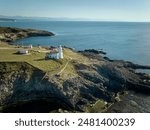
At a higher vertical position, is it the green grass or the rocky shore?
the green grass

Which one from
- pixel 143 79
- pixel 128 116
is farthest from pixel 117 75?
pixel 128 116

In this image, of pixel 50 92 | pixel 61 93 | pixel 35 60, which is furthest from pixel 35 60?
pixel 61 93

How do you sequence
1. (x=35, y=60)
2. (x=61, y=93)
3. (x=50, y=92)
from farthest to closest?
(x=35, y=60) < (x=50, y=92) < (x=61, y=93)

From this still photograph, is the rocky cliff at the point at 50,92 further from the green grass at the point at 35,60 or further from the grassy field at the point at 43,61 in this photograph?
the green grass at the point at 35,60

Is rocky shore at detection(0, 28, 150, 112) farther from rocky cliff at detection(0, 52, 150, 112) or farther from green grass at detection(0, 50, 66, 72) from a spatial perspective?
green grass at detection(0, 50, 66, 72)

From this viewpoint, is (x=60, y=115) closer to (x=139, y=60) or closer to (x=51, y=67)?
(x=51, y=67)

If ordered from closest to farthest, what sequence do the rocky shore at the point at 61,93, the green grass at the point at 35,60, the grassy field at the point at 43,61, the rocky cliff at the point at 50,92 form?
1. the rocky cliff at the point at 50,92
2. the rocky shore at the point at 61,93
3. the grassy field at the point at 43,61
4. the green grass at the point at 35,60

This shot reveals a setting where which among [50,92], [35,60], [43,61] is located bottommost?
[50,92]

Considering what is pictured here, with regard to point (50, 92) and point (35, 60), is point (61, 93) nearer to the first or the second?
point (50, 92)

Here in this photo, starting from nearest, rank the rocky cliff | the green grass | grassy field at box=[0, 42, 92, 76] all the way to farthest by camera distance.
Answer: the rocky cliff
grassy field at box=[0, 42, 92, 76]
the green grass

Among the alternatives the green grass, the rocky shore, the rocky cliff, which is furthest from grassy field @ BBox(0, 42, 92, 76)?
the rocky cliff

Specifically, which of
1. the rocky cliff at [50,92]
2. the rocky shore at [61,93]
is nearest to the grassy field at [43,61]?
the rocky shore at [61,93]
